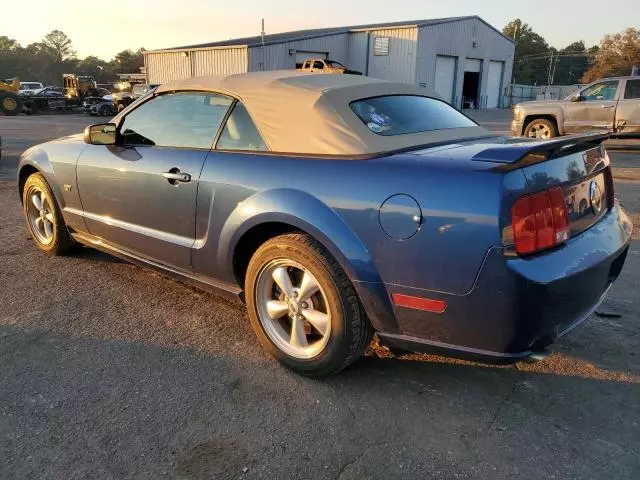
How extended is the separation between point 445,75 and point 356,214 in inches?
1421

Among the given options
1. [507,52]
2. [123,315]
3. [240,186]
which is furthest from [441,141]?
[507,52]

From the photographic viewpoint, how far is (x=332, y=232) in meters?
2.51

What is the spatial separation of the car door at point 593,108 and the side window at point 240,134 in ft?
39.1

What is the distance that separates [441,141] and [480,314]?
118cm

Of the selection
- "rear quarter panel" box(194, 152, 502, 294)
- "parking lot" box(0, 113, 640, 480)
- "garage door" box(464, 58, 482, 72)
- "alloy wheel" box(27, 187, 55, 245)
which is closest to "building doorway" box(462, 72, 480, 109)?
"garage door" box(464, 58, 482, 72)

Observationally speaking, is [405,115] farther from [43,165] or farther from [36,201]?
[36,201]

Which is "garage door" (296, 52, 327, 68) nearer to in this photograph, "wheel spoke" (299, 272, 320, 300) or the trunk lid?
the trunk lid

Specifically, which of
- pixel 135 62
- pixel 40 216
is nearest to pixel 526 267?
pixel 40 216

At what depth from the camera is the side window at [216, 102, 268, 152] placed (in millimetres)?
3047

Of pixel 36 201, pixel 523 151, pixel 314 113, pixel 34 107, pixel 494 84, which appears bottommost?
pixel 36 201

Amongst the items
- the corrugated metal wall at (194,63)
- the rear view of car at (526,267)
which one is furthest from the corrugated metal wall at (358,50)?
the rear view of car at (526,267)

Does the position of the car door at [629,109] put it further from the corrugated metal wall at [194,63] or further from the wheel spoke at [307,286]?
the corrugated metal wall at [194,63]

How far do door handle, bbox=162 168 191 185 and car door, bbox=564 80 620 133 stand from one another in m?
12.1

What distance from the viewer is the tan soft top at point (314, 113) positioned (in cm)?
274
